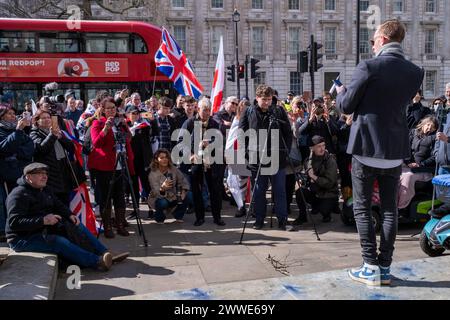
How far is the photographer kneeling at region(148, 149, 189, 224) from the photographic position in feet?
22.5

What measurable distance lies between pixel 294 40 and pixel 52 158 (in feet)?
127

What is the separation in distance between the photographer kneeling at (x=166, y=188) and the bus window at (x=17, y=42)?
9.87 meters

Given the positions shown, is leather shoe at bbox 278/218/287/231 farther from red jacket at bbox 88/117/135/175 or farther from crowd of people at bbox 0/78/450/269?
red jacket at bbox 88/117/135/175

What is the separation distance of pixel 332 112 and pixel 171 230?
3.77 m

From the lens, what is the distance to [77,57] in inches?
595

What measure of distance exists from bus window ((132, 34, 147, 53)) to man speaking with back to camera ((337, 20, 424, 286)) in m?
12.9

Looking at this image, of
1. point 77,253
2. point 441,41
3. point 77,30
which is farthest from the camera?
point 441,41

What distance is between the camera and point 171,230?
6.50 metres

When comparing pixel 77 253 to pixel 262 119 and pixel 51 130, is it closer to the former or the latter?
pixel 51 130

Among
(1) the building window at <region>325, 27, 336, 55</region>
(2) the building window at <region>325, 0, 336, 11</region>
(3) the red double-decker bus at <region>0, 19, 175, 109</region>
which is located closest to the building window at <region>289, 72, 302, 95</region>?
(1) the building window at <region>325, 27, 336, 55</region>

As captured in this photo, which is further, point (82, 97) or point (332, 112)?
point (82, 97)

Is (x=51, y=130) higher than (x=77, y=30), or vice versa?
(x=77, y=30)

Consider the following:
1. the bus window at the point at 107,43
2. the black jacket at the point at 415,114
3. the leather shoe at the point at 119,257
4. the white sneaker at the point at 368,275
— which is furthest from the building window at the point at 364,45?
the white sneaker at the point at 368,275

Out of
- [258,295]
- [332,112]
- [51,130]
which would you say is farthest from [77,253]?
[332,112]
